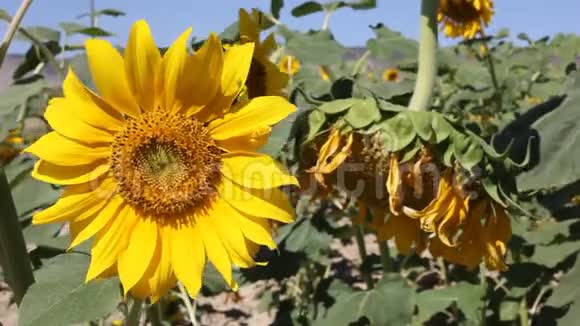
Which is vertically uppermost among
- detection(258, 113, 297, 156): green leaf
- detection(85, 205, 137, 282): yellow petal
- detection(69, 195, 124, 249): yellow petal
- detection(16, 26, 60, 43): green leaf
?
detection(16, 26, 60, 43): green leaf

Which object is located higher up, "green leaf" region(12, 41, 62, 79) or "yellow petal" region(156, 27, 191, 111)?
"yellow petal" region(156, 27, 191, 111)

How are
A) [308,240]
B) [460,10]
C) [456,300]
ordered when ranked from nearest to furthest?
1. [308,240]
2. [456,300]
3. [460,10]

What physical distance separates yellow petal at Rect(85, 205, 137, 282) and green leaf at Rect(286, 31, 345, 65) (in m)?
0.63

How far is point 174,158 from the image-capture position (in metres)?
1.02

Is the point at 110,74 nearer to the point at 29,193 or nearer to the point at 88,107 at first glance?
the point at 88,107

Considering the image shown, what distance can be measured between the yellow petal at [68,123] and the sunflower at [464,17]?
2172mm

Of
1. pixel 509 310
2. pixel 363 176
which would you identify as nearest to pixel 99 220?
pixel 363 176

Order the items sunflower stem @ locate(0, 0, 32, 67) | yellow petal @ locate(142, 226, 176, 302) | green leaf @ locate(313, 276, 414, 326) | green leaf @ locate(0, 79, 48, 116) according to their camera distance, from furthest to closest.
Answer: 1. green leaf @ locate(313, 276, 414, 326)
2. green leaf @ locate(0, 79, 48, 116)
3. yellow petal @ locate(142, 226, 176, 302)
4. sunflower stem @ locate(0, 0, 32, 67)

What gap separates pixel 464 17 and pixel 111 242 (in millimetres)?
2350

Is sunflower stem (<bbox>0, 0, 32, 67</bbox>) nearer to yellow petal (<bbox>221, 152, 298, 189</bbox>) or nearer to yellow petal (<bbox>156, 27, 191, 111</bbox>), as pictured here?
yellow petal (<bbox>156, 27, 191, 111</bbox>)

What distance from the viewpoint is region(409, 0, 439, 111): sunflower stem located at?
1.22 metres

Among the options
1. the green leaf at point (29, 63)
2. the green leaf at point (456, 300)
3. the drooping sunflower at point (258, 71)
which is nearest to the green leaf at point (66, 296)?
the drooping sunflower at point (258, 71)

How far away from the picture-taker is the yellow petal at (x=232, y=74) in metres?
0.88

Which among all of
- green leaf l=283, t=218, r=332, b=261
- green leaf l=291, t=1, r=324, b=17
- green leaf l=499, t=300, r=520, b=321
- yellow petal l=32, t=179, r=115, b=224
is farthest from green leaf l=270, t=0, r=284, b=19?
green leaf l=499, t=300, r=520, b=321
